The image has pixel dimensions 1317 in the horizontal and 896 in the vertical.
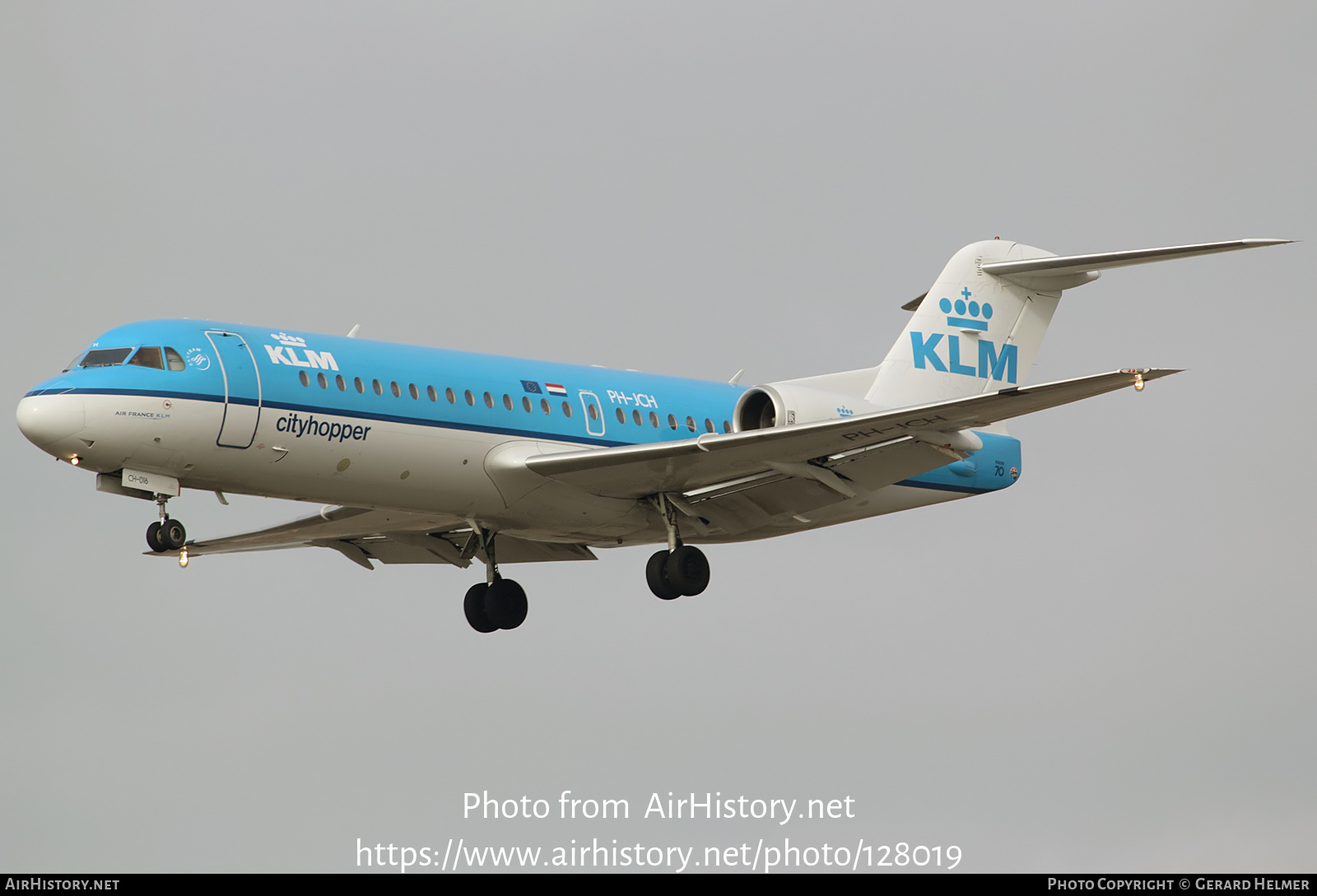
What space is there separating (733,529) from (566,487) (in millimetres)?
3215

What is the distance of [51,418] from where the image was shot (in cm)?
2145

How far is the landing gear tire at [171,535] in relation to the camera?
2188cm

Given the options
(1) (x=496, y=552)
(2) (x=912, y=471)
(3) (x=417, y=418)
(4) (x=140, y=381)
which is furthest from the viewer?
(1) (x=496, y=552)

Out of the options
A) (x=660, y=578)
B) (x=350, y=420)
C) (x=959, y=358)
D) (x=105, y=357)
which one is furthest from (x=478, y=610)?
(x=959, y=358)

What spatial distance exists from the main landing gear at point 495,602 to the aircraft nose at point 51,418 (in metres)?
7.06

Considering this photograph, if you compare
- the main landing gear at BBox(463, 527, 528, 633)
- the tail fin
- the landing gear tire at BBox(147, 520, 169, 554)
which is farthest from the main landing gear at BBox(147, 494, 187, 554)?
the tail fin

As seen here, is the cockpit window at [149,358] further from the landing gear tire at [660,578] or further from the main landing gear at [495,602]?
the landing gear tire at [660,578]

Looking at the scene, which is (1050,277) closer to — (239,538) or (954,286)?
(954,286)

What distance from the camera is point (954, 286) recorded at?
2962 cm

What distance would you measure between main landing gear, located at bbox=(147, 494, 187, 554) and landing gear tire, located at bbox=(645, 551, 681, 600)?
6.57 meters

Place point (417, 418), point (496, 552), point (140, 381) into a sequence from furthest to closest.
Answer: point (496, 552) → point (417, 418) → point (140, 381)

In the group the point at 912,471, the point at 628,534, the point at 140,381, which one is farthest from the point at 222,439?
the point at 912,471

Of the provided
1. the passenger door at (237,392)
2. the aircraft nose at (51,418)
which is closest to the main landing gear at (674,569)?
the passenger door at (237,392)

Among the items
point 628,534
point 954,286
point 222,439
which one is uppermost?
point 954,286
